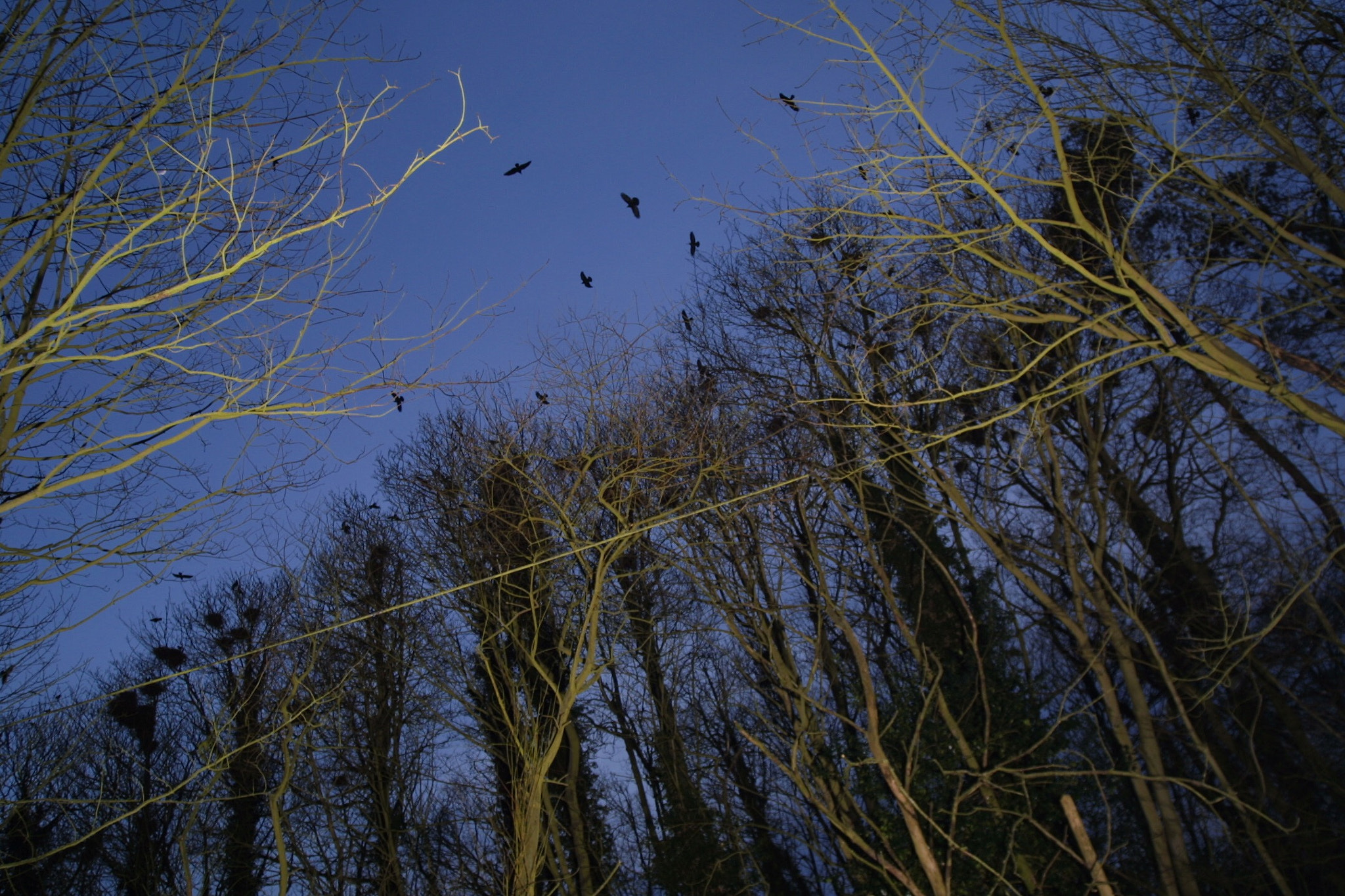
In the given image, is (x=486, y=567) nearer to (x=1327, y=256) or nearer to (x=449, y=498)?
(x=449, y=498)

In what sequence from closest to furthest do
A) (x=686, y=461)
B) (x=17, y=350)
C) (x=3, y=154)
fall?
(x=3, y=154) < (x=17, y=350) < (x=686, y=461)

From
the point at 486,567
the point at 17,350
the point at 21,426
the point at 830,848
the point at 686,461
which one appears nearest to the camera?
the point at 17,350

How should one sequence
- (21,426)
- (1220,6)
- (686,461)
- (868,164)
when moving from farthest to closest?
(686,461) → (1220,6) → (868,164) → (21,426)

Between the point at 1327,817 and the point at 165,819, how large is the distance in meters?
17.7

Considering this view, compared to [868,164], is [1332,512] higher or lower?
lower

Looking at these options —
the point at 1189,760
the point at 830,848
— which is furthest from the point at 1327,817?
the point at 830,848

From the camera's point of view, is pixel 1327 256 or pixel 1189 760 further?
pixel 1189 760

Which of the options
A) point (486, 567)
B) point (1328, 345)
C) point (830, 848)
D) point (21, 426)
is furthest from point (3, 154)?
point (830, 848)

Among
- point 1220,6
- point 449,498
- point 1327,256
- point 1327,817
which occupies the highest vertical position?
point 449,498

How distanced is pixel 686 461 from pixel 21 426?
11.0 ft

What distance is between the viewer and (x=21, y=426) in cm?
277

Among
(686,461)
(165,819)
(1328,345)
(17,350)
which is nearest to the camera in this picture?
(17,350)

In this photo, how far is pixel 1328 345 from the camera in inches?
259

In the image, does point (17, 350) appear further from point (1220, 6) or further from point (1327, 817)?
point (1327, 817)
